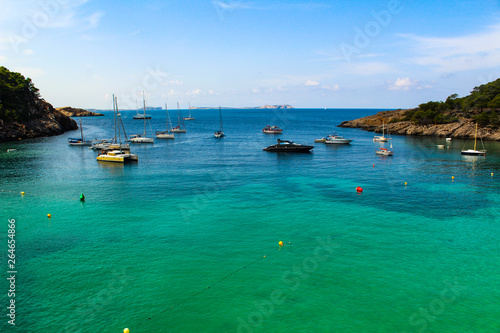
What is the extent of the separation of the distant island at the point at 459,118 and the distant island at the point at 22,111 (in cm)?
14852

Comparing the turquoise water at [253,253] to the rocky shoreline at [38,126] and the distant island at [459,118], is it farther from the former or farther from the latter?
the distant island at [459,118]

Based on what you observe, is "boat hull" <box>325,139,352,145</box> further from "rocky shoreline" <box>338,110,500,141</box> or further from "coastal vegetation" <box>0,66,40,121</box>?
"coastal vegetation" <box>0,66,40,121</box>

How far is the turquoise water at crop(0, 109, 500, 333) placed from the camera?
20703 millimetres

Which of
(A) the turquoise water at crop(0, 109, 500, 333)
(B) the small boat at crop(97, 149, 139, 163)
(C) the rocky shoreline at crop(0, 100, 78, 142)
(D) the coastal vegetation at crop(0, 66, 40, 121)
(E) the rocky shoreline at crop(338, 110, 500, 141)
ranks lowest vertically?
(A) the turquoise water at crop(0, 109, 500, 333)

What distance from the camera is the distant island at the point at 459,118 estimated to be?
113 meters

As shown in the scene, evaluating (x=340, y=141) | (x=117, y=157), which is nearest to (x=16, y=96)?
(x=117, y=157)

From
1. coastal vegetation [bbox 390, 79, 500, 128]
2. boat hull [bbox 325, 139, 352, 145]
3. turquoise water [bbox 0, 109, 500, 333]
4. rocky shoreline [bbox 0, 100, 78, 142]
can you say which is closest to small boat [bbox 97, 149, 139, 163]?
turquoise water [bbox 0, 109, 500, 333]

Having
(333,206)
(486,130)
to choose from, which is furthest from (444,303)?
(486,130)

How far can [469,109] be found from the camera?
128500mm

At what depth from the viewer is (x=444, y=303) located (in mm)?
22000

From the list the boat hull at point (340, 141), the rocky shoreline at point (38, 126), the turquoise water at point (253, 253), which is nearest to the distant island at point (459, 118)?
the boat hull at point (340, 141)

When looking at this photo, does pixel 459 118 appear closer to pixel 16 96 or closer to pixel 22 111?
pixel 22 111

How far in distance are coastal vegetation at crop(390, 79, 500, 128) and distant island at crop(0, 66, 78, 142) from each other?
157516 mm

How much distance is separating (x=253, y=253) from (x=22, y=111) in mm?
131602
